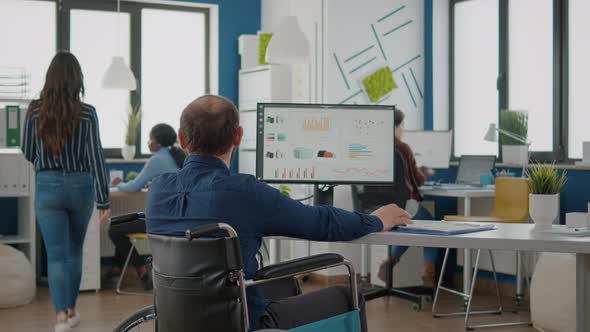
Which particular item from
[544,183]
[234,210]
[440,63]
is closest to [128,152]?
[440,63]

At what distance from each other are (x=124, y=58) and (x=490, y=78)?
3.06m

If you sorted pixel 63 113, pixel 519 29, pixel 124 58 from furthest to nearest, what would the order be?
pixel 124 58, pixel 519 29, pixel 63 113

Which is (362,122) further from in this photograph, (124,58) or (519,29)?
(124,58)

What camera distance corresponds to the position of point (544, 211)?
2801mm

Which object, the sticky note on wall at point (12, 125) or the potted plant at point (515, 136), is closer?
the potted plant at point (515, 136)

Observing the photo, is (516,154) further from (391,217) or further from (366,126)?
(391,217)

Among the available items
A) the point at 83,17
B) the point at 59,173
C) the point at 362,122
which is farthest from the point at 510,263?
the point at 83,17

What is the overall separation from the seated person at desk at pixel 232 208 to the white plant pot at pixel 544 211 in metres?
0.71

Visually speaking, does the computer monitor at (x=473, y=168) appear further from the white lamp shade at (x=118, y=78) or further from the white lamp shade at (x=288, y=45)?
the white lamp shade at (x=118, y=78)

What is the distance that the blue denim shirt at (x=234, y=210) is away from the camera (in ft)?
7.63

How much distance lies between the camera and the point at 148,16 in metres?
7.54

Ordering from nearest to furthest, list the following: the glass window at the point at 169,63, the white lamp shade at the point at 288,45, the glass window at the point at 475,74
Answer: the white lamp shade at the point at 288,45 < the glass window at the point at 475,74 < the glass window at the point at 169,63

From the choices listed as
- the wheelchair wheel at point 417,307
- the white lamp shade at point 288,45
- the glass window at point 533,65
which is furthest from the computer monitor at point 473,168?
the white lamp shade at point 288,45

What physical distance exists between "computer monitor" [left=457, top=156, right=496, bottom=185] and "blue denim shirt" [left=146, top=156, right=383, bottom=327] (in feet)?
12.3
